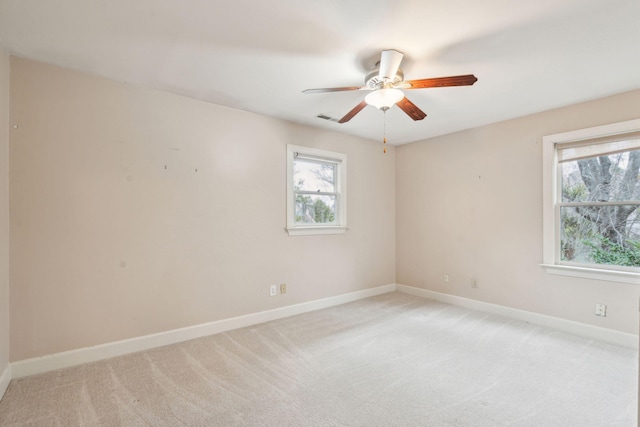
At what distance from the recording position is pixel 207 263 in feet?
10.5

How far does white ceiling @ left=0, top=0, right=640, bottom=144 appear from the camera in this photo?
1790 mm

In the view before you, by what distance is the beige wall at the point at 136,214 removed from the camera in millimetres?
2363

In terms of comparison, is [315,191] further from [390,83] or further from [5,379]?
[5,379]

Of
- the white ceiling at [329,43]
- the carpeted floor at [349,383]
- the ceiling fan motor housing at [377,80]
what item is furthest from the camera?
the ceiling fan motor housing at [377,80]

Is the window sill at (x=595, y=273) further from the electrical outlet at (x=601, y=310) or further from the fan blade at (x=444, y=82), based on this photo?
the fan blade at (x=444, y=82)

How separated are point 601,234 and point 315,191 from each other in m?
3.25

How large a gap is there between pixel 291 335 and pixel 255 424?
136 cm

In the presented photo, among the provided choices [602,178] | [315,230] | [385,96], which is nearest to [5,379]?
[315,230]

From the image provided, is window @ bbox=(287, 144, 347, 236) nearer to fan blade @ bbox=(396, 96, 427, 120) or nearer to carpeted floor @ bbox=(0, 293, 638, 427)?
carpeted floor @ bbox=(0, 293, 638, 427)

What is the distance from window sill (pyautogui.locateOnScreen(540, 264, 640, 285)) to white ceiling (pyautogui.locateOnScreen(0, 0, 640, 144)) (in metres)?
1.79

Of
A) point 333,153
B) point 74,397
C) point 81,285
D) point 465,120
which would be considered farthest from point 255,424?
point 465,120

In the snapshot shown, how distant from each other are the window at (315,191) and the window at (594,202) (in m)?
2.49

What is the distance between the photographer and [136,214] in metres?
2.79

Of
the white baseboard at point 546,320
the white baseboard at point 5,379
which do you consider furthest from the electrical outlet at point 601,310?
the white baseboard at point 5,379
